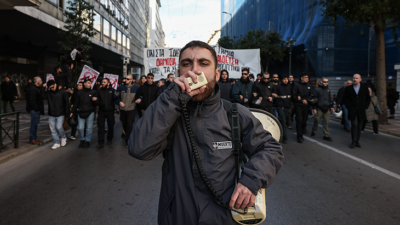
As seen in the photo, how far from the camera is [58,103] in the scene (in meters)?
7.67

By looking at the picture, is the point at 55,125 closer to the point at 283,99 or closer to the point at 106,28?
the point at 283,99

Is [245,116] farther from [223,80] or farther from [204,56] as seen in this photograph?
[223,80]

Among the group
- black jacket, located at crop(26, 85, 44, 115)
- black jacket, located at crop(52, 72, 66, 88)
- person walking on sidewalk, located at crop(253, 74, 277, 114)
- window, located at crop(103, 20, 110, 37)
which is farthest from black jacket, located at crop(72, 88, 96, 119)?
window, located at crop(103, 20, 110, 37)

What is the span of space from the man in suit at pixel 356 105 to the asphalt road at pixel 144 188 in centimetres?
60

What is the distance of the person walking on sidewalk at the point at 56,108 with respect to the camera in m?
7.62

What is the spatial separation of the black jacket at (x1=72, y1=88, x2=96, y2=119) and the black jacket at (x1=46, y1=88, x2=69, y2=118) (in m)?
0.31

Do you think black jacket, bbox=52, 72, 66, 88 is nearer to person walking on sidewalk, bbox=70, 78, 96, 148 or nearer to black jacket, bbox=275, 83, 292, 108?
person walking on sidewalk, bbox=70, 78, 96, 148

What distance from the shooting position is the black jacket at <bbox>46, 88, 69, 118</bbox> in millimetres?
7621

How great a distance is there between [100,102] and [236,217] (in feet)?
24.0


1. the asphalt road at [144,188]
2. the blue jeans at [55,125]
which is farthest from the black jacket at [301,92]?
the blue jeans at [55,125]

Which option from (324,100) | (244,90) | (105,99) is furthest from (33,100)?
(324,100)

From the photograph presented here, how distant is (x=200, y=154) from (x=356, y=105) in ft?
23.5

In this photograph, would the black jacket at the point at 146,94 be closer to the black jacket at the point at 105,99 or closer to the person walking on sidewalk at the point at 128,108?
the person walking on sidewalk at the point at 128,108

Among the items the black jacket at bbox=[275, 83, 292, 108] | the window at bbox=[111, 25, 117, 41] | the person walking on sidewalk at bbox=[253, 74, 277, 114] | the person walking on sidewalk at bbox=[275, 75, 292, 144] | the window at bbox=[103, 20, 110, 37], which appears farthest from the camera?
the window at bbox=[111, 25, 117, 41]
